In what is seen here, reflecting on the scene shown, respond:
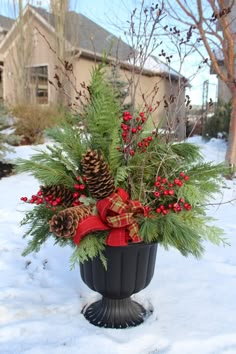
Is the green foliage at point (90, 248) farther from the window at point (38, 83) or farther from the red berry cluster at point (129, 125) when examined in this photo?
the window at point (38, 83)

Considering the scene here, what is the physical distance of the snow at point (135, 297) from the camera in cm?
188

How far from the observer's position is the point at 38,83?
1420 centimetres

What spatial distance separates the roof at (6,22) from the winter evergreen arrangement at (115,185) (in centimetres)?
1456

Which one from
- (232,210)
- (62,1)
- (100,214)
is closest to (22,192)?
(232,210)

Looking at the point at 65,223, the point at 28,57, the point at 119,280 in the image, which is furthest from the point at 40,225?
the point at 28,57

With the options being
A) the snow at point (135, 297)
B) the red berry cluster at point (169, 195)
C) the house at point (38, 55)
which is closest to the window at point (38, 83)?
the house at point (38, 55)

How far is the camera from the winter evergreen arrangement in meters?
1.73

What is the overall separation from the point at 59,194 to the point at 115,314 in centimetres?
82

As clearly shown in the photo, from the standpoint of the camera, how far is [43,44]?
1404cm

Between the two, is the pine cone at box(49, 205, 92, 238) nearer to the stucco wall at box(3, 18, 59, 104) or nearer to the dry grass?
the dry grass

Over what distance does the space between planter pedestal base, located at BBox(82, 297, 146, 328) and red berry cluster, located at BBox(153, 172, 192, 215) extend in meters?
0.67

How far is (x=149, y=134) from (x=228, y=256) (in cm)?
156

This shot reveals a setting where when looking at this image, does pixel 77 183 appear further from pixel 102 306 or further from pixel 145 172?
pixel 102 306

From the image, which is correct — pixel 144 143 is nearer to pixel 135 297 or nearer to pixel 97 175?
pixel 97 175
